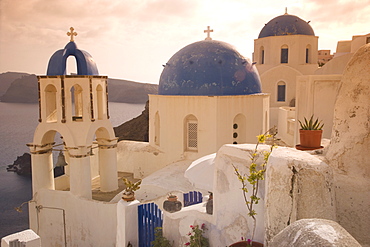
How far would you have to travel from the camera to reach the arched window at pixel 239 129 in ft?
39.3

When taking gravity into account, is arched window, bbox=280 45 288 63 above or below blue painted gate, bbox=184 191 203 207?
above

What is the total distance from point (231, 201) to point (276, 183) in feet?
4.72

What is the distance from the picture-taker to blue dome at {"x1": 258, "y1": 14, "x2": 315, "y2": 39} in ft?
68.4

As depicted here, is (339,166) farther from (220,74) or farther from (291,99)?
(291,99)

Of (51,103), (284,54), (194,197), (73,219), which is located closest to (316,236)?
(194,197)

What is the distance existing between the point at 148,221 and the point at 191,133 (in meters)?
5.70

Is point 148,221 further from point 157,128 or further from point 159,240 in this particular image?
point 157,128

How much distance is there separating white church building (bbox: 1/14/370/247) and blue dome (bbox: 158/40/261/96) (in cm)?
4

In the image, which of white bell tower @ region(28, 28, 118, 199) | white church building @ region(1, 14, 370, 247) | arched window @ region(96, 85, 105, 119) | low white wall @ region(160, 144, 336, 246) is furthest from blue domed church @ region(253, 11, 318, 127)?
low white wall @ region(160, 144, 336, 246)

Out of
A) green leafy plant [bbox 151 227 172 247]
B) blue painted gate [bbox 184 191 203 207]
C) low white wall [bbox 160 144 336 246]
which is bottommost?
green leafy plant [bbox 151 227 172 247]

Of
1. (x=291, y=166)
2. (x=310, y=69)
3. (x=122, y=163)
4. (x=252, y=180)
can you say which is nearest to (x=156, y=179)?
(x=122, y=163)

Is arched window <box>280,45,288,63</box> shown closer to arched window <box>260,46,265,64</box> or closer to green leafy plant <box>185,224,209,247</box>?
arched window <box>260,46,265,64</box>

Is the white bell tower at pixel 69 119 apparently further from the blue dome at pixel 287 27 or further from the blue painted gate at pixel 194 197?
the blue dome at pixel 287 27

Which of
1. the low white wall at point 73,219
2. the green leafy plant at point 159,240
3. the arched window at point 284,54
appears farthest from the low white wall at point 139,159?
the arched window at point 284,54
